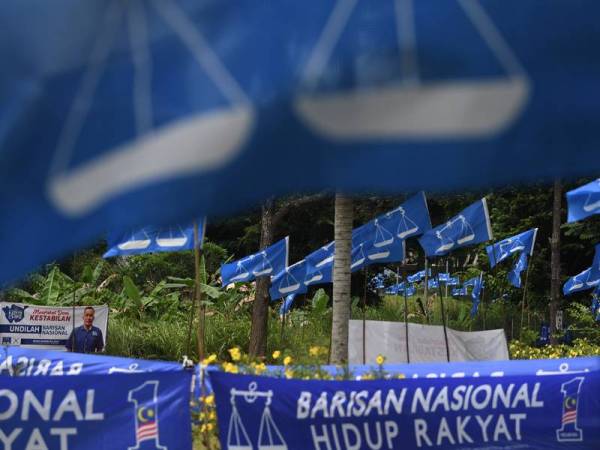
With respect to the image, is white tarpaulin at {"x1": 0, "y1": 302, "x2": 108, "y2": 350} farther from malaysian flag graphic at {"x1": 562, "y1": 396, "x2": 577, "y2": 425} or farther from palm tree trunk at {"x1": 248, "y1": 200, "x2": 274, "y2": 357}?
malaysian flag graphic at {"x1": 562, "y1": 396, "x2": 577, "y2": 425}

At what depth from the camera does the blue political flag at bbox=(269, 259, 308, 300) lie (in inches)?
791

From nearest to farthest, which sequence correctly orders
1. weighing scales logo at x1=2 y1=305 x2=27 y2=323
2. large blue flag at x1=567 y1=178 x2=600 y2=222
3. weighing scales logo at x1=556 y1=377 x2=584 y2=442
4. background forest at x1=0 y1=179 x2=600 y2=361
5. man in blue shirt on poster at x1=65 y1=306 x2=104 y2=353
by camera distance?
weighing scales logo at x1=556 y1=377 x2=584 y2=442 < large blue flag at x1=567 y1=178 x2=600 y2=222 < man in blue shirt on poster at x1=65 y1=306 x2=104 y2=353 < weighing scales logo at x1=2 y1=305 x2=27 y2=323 < background forest at x1=0 y1=179 x2=600 y2=361

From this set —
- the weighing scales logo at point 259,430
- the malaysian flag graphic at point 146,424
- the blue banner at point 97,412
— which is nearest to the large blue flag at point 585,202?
the weighing scales logo at point 259,430

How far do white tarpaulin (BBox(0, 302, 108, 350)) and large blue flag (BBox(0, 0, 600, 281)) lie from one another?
2106 cm

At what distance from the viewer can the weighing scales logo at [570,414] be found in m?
7.76

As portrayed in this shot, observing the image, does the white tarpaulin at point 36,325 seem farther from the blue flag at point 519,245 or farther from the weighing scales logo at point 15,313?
the blue flag at point 519,245

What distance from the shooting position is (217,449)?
791 cm

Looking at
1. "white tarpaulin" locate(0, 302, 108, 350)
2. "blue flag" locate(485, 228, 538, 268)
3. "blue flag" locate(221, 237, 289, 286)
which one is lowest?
"white tarpaulin" locate(0, 302, 108, 350)

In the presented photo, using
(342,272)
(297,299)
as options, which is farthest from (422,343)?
(297,299)

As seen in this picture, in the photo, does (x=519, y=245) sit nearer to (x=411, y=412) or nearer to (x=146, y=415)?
(x=411, y=412)

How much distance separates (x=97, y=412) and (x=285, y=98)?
16.9ft

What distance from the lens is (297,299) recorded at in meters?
35.5

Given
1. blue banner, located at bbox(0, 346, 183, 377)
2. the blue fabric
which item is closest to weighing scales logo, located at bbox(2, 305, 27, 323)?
the blue fabric

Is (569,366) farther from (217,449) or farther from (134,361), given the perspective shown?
(134,361)
